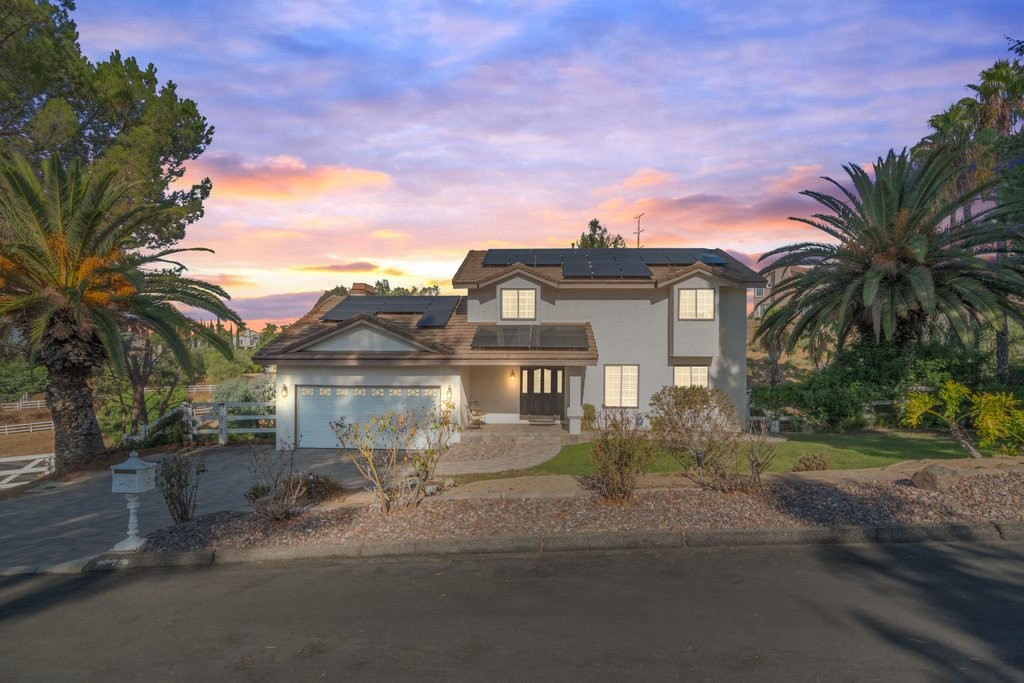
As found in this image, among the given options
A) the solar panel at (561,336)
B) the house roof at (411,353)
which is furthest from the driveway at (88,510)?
the solar panel at (561,336)

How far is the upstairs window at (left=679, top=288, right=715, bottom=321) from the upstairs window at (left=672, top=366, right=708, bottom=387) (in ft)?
5.77

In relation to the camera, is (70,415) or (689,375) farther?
(689,375)

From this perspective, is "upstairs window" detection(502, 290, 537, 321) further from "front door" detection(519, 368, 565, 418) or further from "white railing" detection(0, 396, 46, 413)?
"white railing" detection(0, 396, 46, 413)

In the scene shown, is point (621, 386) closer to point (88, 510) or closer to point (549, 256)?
point (549, 256)

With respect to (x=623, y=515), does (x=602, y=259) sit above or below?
above

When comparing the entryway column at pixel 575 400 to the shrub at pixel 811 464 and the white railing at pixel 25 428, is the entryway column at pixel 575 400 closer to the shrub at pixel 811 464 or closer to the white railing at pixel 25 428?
the shrub at pixel 811 464

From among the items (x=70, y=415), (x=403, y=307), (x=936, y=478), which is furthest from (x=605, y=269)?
(x=70, y=415)

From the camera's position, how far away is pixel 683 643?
5.60 meters

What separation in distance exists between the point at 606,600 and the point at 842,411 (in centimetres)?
1668

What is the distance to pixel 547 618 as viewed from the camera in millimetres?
6195

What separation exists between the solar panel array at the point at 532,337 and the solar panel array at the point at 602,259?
7.02ft

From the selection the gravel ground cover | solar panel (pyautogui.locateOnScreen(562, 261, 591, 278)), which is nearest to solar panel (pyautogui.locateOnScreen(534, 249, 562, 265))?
solar panel (pyautogui.locateOnScreen(562, 261, 591, 278))

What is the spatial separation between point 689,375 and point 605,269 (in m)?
4.69

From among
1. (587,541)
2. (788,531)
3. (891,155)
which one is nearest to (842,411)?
(891,155)
